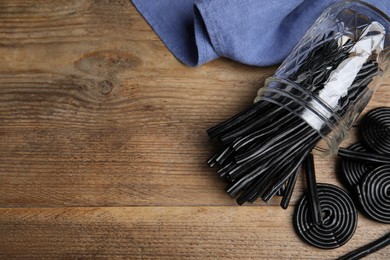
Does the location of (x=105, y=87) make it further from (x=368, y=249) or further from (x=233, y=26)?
(x=368, y=249)

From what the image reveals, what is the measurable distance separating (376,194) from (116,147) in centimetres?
32

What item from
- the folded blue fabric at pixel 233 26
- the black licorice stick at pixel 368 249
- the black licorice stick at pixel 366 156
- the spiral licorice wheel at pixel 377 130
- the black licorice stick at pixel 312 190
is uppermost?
the folded blue fabric at pixel 233 26

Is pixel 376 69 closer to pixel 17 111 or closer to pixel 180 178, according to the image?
pixel 180 178

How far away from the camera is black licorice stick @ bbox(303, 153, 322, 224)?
0.76 meters

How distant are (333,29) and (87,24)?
325mm

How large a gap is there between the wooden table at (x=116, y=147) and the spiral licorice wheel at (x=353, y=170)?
0.06 ft

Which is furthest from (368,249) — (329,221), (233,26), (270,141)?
(233,26)

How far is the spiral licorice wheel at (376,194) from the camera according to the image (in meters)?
0.77

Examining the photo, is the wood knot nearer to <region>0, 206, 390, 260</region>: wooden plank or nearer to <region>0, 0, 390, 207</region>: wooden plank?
<region>0, 0, 390, 207</region>: wooden plank

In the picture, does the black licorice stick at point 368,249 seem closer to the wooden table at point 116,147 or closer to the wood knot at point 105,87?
the wooden table at point 116,147

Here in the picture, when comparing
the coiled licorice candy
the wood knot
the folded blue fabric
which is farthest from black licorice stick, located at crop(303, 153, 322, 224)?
Result: the wood knot

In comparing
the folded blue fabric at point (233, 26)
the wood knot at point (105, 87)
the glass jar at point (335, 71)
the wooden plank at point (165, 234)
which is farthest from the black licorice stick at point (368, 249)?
the wood knot at point (105, 87)

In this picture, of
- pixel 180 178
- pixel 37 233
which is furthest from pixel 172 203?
pixel 37 233

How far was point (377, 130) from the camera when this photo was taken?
0.79 m
